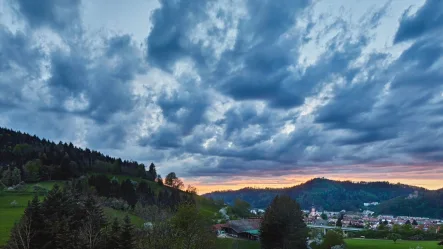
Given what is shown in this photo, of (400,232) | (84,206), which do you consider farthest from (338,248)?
(400,232)

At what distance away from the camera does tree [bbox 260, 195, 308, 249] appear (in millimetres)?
66625

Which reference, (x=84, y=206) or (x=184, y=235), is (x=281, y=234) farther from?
(x=84, y=206)

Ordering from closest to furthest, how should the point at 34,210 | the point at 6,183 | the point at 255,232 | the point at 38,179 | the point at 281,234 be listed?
the point at 34,210
the point at 281,234
the point at 255,232
the point at 6,183
the point at 38,179

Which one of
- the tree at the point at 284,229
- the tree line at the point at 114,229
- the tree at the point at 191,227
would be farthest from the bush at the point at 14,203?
the tree at the point at 284,229

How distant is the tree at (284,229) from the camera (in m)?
66.6

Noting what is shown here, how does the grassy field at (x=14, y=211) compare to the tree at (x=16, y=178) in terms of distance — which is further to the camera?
the tree at (x=16, y=178)

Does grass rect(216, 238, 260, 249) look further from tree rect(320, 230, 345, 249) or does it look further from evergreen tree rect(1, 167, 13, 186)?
evergreen tree rect(1, 167, 13, 186)

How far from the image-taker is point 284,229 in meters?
67.7

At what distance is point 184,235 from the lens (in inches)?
1699

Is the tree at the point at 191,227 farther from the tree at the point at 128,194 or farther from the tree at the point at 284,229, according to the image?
the tree at the point at 128,194

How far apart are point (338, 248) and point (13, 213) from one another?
71959mm

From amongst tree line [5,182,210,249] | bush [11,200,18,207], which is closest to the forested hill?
bush [11,200,18,207]

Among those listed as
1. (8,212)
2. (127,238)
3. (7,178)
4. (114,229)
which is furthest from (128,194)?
(127,238)

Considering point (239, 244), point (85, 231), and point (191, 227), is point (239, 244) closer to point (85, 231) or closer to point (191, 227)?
point (191, 227)
